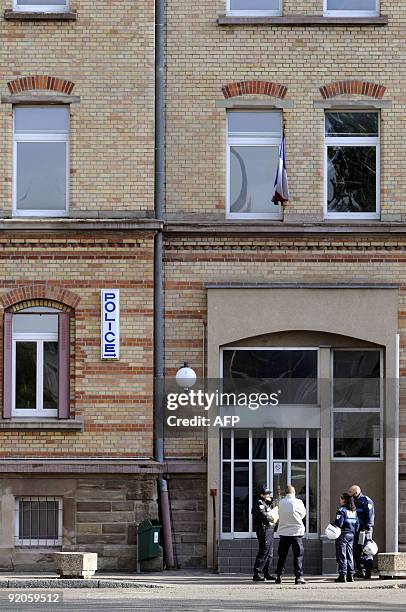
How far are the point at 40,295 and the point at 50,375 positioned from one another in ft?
4.90

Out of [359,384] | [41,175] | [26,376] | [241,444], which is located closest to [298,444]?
[241,444]

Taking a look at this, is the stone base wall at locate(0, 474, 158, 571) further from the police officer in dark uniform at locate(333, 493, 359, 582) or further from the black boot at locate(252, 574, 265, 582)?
the police officer in dark uniform at locate(333, 493, 359, 582)

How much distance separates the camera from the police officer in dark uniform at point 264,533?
27.5 m

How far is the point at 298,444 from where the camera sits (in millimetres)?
29703

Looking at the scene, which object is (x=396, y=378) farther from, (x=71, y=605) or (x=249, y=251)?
(x=71, y=605)

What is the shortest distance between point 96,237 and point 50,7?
443 centimetres

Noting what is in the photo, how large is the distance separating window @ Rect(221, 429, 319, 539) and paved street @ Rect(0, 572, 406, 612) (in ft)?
5.00

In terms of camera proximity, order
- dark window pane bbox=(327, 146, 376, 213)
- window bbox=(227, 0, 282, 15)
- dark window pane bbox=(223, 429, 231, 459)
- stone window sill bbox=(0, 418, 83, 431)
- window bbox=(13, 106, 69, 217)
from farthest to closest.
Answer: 1. window bbox=(227, 0, 282, 15)
2. dark window pane bbox=(327, 146, 376, 213)
3. window bbox=(13, 106, 69, 217)
4. dark window pane bbox=(223, 429, 231, 459)
5. stone window sill bbox=(0, 418, 83, 431)

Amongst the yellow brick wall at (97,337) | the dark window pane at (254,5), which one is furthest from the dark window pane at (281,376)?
the dark window pane at (254,5)

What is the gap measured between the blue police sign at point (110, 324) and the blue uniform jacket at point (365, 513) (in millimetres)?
5088

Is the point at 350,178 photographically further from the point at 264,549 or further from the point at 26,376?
the point at 264,549

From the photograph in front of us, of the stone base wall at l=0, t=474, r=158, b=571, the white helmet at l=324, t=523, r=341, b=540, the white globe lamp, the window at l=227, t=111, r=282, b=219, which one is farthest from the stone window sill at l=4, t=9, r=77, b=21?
the white helmet at l=324, t=523, r=341, b=540

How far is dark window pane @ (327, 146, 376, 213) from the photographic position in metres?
30.0

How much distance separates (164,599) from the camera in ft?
77.6
